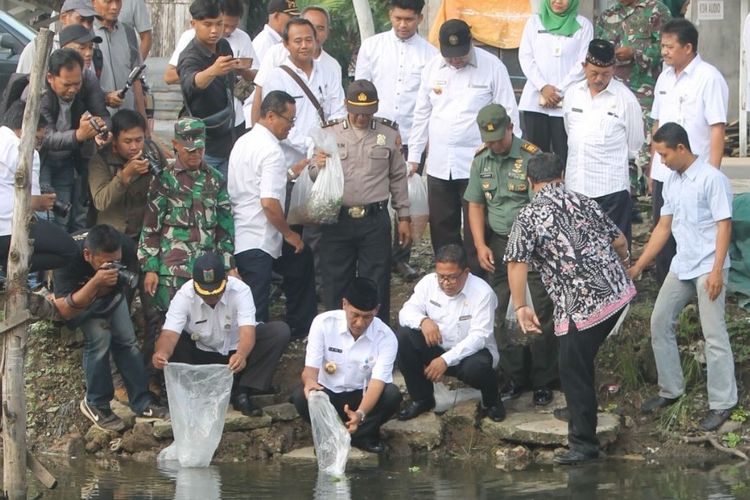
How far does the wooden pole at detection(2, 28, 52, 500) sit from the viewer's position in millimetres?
8258

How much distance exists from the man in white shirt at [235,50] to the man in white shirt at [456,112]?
4.79 feet

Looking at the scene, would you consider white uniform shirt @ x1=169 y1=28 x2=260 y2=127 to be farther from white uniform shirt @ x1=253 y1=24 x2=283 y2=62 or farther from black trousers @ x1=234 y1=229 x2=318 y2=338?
black trousers @ x1=234 y1=229 x2=318 y2=338

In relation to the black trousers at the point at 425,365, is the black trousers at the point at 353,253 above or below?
above

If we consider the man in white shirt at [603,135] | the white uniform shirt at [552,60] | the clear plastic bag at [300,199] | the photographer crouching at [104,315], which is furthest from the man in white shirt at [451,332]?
the white uniform shirt at [552,60]

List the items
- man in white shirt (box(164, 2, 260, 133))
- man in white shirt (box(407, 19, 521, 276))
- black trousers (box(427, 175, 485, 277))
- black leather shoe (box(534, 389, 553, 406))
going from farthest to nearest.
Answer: man in white shirt (box(164, 2, 260, 133)) → black trousers (box(427, 175, 485, 277)) → man in white shirt (box(407, 19, 521, 276)) → black leather shoe (box(534, 389, 553, 406))

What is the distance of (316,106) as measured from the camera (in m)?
10.9

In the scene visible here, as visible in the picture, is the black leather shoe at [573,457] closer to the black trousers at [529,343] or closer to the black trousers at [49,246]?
the black trousers at [529,343]

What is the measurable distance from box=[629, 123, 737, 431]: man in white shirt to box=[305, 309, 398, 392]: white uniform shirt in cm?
175

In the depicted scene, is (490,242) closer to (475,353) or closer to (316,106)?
(475,353)

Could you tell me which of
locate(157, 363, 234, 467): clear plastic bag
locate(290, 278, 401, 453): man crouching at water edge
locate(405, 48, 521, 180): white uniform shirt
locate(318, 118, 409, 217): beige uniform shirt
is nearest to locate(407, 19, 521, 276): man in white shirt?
locate(405, 48, 521, 180): white uniform shirt

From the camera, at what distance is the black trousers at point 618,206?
10.3 m

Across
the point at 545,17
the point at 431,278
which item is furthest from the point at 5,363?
the point at 545,17

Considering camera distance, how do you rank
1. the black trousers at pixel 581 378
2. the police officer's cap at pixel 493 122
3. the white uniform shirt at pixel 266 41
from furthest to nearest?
the white uniform shirt at pixel 266 41 → the police officer's cap at pixel 493 122 → the black trousers at pixel 581 378

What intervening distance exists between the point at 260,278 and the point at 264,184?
0.72 metres
